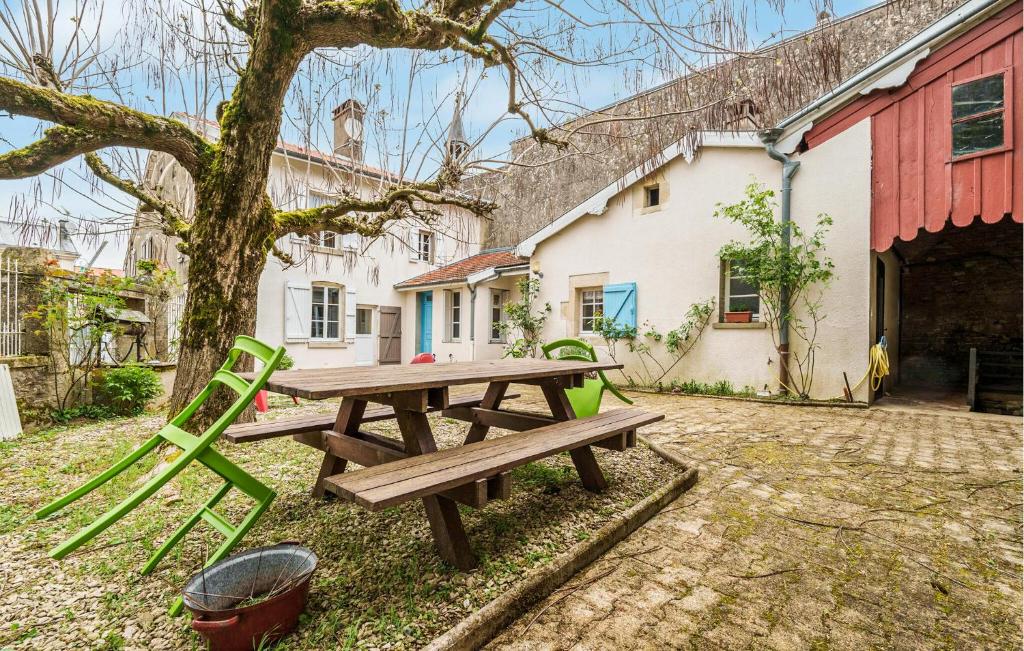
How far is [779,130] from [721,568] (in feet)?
22.5

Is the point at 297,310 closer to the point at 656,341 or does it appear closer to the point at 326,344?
the point at 326,344

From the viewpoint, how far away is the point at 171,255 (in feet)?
35.1

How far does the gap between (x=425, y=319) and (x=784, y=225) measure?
9.30 metres

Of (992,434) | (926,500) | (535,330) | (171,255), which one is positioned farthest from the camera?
(171,255)

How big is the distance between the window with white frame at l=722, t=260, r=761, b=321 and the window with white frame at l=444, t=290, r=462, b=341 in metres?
6.99

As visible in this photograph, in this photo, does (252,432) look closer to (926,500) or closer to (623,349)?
(926,500)

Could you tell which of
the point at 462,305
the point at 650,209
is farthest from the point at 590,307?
the point at 462,305

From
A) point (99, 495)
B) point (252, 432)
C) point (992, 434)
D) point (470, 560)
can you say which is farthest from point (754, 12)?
point (992, 434)

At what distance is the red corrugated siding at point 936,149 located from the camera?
5012mm

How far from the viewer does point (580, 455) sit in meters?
2.92

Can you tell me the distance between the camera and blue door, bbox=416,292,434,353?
13.0m

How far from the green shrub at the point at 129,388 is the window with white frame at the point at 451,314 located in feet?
23.6

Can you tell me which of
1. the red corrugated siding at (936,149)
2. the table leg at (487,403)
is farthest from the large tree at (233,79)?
the red corrugated siding at (936,149)

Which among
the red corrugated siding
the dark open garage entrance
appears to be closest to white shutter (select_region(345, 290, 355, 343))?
the red corrugated siding
